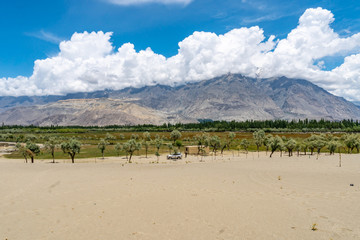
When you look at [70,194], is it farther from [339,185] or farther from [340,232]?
[339,185]

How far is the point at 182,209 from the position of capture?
20.8 meters

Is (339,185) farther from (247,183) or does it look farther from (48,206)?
(48,206)

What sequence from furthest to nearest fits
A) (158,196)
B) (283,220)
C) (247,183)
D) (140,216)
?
1. (247,183)
2. (158,196)
3. (140,216)
4. (283,220)

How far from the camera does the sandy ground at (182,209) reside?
16203 mm

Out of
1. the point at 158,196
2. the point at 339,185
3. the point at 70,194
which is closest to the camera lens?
the point at 158,196

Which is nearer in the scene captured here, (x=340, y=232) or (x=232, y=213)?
(x=340, y=232)

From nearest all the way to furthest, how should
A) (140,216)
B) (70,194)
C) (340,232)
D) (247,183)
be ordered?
(340,232), (140,216), (70,194), (247,183)

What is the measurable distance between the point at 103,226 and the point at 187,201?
8223mm

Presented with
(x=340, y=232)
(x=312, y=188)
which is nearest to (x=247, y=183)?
(x=312, y=188)

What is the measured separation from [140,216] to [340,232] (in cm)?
1374

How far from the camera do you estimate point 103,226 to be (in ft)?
57.6

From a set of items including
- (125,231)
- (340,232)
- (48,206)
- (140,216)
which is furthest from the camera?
(48,206)

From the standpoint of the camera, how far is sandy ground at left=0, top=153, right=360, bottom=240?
16203 millimetres

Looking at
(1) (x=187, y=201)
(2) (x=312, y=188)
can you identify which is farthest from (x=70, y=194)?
(2) (x=312, y=188)
